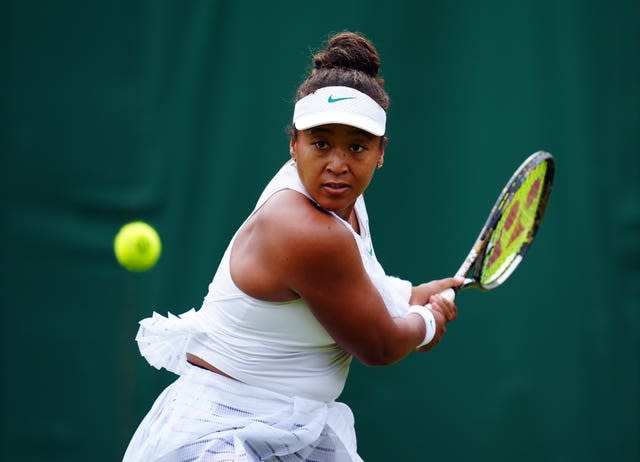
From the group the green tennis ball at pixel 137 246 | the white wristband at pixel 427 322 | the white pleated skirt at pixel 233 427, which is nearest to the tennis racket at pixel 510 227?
the white wristband at pixel 427 322

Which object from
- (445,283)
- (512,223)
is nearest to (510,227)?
(512,223)

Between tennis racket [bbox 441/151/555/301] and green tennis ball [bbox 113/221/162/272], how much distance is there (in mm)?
1071

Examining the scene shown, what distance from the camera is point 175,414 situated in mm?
2119

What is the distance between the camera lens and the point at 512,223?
2959mm

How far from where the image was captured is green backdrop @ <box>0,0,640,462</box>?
133 inches

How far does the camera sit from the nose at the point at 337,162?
205cm

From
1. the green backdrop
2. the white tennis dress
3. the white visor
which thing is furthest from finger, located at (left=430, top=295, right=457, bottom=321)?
the green backdrop

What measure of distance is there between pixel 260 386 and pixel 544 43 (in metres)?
2.04

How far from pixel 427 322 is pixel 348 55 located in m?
0.65

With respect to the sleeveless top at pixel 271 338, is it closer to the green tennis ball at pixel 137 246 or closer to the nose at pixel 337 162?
the nose at pixel 337 162

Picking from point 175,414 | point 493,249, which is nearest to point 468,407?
point 493,249

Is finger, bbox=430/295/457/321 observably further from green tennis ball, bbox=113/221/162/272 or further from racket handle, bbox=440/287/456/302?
green tennis ball, bbox=113/221/162/272

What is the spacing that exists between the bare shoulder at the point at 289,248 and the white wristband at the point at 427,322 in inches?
15.1

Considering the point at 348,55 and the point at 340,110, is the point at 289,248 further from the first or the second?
the point at 348,55
